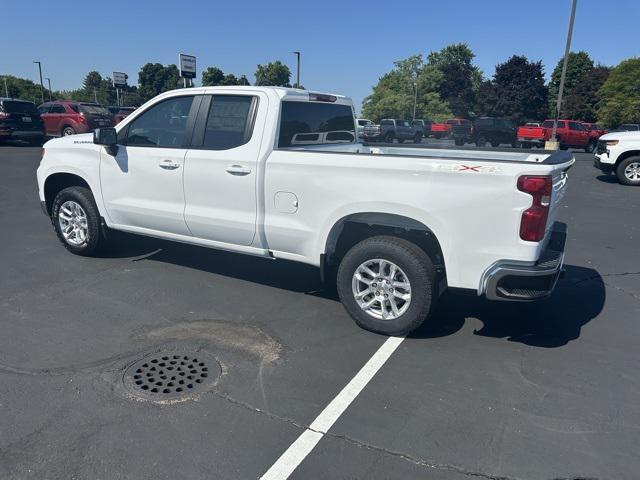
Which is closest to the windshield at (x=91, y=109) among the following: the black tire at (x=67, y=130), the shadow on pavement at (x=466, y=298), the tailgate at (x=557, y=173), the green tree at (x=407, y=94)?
the black tire at (x=67, y=130)

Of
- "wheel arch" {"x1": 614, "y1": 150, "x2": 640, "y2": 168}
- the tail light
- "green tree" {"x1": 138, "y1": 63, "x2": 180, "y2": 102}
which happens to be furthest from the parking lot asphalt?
"green tree" {"x1": 138, "y1": 63, "x2": 180, "y2": 102}

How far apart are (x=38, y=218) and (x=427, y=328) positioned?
6823 mm

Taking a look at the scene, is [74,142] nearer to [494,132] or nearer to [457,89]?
[494,132]

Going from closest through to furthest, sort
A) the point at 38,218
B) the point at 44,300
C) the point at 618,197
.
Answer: the point at 44,300 < the point at 38,218 < the point at 618,197

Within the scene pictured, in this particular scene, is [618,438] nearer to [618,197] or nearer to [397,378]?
[397,378]

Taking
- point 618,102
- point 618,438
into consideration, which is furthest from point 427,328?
point 618,102

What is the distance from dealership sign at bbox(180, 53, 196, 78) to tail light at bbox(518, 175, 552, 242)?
32480 mm

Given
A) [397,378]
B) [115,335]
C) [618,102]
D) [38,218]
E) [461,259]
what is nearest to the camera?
[397,378]

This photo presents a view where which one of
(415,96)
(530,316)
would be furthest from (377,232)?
(415,96)

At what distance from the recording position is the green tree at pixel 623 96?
44812 millimetres

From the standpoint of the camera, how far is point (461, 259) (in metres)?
3.78

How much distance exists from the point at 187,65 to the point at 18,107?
16.0m

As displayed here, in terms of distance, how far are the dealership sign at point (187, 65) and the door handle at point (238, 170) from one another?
30642mm

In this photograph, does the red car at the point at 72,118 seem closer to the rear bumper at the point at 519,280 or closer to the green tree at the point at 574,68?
the rear bumper at the point at 519,280
